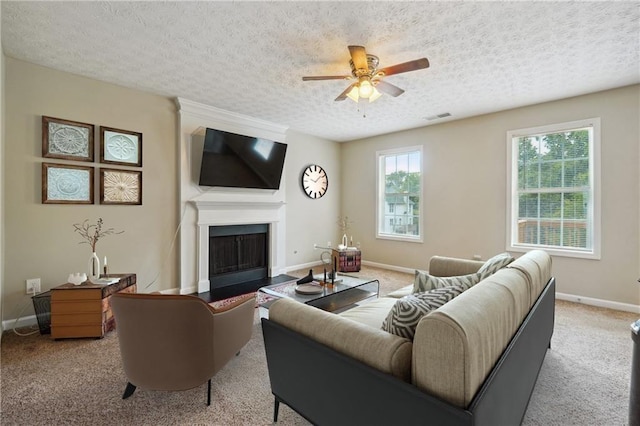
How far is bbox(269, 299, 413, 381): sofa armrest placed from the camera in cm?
110

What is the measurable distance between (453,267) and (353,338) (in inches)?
74.5

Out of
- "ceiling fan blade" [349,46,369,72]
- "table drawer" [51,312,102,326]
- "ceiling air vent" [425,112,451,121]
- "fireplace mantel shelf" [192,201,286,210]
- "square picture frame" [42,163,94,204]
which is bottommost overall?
"table drawer" [51,312,102,326]

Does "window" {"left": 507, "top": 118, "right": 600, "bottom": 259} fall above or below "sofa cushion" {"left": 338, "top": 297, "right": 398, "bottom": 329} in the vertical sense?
above

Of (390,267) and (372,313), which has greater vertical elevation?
(372,313)

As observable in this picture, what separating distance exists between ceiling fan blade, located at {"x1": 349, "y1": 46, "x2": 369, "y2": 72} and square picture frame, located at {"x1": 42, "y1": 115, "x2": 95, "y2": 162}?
116 inches

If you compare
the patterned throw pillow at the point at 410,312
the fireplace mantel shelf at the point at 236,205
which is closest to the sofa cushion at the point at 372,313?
the patterned throw pillow at the point at 410,312

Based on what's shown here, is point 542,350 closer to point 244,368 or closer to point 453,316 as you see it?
point 453,316

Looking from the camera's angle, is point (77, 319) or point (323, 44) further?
point (77, 319)

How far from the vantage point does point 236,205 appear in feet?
14.5

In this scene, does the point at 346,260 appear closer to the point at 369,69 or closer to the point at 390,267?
the point at 390,267

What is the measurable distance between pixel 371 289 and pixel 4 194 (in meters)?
3.81

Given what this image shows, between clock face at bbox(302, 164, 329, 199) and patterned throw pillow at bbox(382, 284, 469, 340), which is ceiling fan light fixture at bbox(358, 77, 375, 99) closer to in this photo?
patterned throw pillow at bbox(382, 284, 469, 340)

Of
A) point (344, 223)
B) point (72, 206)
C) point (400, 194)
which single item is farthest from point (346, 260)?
point (72, 206)

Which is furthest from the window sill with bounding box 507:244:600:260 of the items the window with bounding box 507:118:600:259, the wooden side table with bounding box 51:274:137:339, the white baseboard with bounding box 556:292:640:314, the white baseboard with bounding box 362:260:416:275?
the wooden side table with bounding box 51:274:137:339
